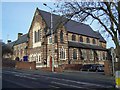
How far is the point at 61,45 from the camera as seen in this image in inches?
2419

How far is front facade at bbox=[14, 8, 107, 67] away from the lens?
2406 inches

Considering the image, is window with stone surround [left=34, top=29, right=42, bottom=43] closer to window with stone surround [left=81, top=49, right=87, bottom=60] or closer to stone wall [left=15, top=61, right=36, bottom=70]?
stone wall [left=15, top=61, right=36, bottom=70]

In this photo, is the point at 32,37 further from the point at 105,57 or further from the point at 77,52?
the point at 105,57

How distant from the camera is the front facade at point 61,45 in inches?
2406

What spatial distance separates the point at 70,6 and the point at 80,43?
53.0 metres

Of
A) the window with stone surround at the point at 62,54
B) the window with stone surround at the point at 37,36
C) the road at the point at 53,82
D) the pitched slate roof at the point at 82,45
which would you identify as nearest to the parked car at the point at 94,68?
the window with stone surround at the point at 62,54

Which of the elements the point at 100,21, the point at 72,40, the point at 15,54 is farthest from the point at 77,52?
the point at 100,21

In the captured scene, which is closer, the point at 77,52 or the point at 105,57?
the point at 77,52

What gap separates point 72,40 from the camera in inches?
2606

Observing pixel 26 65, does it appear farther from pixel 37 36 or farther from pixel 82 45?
pixel 82 45

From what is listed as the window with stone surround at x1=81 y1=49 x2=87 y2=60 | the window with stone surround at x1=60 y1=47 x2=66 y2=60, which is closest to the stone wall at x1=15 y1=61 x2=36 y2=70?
the window with stone surround at x1=60 y1=47 x2=66 y2=60

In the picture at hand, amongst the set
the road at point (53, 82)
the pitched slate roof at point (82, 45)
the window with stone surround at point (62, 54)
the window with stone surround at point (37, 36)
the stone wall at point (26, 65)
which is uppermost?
the window with stone surround at point (37, 36)

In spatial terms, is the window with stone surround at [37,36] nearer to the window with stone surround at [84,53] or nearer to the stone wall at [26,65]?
the stone wall at [26,65]

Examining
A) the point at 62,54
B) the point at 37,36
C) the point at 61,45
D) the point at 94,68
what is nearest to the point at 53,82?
the point at 94,68
